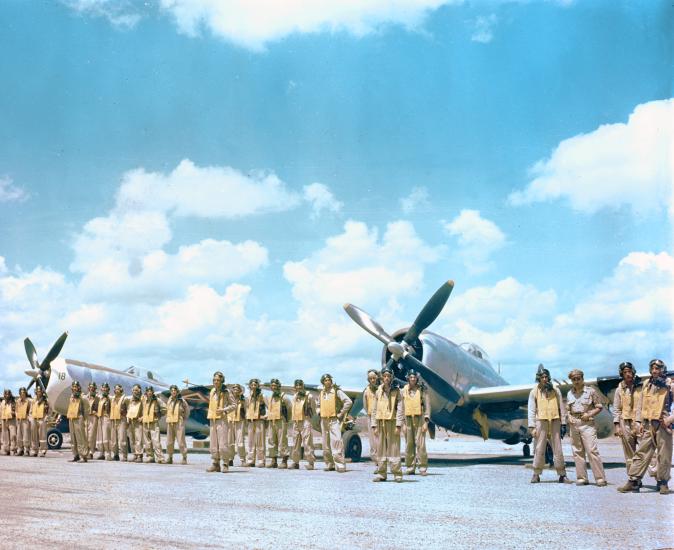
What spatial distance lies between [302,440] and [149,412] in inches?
172

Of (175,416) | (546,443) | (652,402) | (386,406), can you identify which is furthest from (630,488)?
(175,416)

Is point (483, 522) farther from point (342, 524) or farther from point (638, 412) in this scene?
point (638, 412)

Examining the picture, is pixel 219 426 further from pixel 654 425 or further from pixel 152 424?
pixel 654 425

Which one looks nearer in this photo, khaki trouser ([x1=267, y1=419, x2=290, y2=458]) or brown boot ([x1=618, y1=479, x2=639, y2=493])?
brown boot ([x1=618, y1=479, x2=639, y2=493])

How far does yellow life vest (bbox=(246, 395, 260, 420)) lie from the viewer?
63.5 feet

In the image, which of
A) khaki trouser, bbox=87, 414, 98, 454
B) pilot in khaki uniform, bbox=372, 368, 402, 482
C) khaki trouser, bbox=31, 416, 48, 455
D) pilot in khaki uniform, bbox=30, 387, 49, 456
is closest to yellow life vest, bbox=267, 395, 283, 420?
pilot in khaki uniform, bbox=372, 368, 402, 482

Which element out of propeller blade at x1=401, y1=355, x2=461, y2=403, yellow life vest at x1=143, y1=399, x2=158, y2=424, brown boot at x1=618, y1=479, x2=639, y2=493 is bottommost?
Result: brown boot at x1=618, y1=479, x2=639, y2=493

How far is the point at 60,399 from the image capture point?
90.5 feet

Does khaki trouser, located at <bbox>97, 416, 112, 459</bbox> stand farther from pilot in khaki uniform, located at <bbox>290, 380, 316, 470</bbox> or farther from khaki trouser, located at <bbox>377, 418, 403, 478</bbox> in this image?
khaki trouser, located at <bbox>377, 418, 403, 478</bbox>

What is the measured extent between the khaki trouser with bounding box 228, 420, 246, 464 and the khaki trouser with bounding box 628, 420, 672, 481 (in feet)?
33.5

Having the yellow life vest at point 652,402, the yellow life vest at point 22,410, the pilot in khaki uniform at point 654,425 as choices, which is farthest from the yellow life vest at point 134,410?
the yellow life vest at point 652,402

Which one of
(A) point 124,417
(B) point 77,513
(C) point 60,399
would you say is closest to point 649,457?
(B) point 77,513

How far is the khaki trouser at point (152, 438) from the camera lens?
794 inches

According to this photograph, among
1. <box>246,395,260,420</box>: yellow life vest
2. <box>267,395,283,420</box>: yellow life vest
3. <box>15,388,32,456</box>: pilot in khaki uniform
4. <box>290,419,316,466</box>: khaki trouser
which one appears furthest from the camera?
<box>15,388,32,456</box>: pilot in khaki uniform
